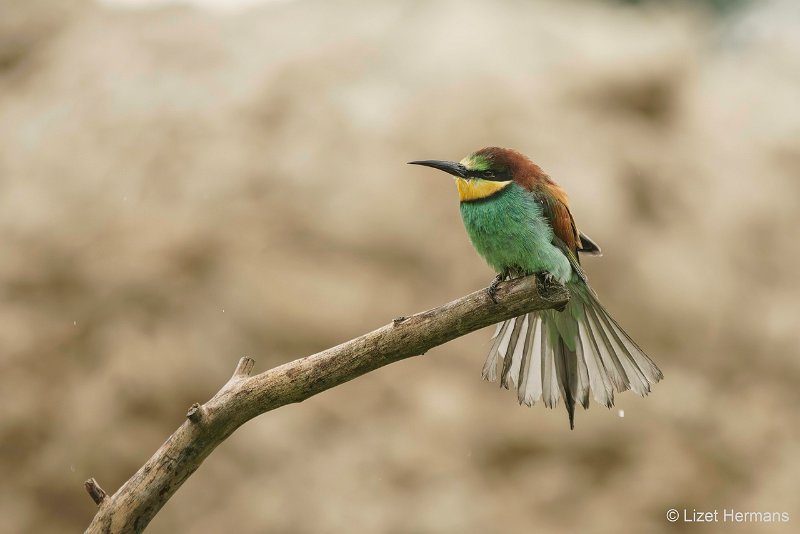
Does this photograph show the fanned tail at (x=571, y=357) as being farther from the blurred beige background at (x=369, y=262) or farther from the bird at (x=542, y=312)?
the blurred beige background at (x=369, y=262)

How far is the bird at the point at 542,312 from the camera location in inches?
87.4

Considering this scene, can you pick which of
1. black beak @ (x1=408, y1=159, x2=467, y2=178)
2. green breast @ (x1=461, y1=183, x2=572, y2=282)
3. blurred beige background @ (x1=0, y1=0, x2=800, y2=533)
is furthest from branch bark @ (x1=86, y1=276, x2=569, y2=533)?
blurred beige background @ (x1=0, y1=0, x2=800, y2=533)

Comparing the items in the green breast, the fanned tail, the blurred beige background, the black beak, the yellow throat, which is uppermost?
the black beak

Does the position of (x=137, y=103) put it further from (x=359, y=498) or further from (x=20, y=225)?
(x=359, y=498)

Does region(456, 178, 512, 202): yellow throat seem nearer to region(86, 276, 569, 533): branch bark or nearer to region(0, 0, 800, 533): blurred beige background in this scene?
region(86, 276, 569, 533): branch bark

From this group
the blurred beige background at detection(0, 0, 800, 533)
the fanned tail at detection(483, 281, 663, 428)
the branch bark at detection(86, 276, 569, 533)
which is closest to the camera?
the branch bark at detection(86, 276, 569, 533)

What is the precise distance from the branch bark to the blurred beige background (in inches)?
91.6

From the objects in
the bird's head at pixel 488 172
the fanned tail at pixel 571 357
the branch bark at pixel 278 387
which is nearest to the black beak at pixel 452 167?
the bird's head at pixel 488 172

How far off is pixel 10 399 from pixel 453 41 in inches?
117

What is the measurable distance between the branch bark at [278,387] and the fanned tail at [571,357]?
1.47ft

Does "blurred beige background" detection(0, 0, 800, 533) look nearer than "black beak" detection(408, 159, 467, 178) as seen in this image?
No

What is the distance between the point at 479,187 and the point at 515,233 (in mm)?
155

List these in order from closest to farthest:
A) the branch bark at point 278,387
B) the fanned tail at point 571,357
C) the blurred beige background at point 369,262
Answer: the branch bark at point 278,387 → the fanned tail at point 571,357 → the blurred beige background at point 369,262

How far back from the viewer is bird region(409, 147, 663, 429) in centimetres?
222
